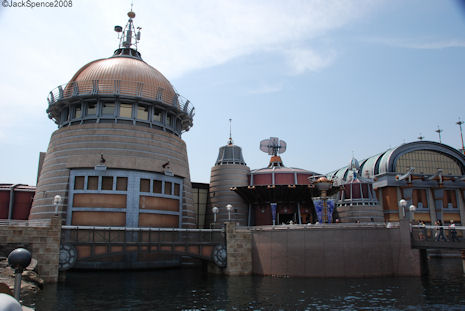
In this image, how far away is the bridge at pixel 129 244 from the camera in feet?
108

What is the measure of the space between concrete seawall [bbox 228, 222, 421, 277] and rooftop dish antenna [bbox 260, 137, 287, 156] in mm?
33406

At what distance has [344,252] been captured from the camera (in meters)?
34.2

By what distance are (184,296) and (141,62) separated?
35315 millimetres

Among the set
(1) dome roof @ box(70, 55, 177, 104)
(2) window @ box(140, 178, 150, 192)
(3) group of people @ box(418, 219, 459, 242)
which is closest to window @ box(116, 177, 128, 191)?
(2) window @ box(140, 178, 150, 192)

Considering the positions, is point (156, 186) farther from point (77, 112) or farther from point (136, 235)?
point (77, 112)

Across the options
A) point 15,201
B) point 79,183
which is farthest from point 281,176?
point 15,201

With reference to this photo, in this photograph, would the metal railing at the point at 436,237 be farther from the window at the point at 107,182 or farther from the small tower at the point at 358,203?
the window at the point at 107,182

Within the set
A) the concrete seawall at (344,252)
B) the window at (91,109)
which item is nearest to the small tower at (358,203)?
the concrete seawall at (344,252)

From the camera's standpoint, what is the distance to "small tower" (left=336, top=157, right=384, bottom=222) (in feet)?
201

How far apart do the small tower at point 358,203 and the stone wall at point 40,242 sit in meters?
45.9

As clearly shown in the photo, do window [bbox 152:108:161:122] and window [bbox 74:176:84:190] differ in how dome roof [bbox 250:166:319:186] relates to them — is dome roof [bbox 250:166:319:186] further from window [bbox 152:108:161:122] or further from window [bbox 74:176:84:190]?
window [bbox 74:176:84:190]

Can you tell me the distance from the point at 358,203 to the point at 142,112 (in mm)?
38195

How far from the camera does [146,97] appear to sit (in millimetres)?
46875

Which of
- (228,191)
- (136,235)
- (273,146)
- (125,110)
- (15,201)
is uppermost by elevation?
(273,146)
